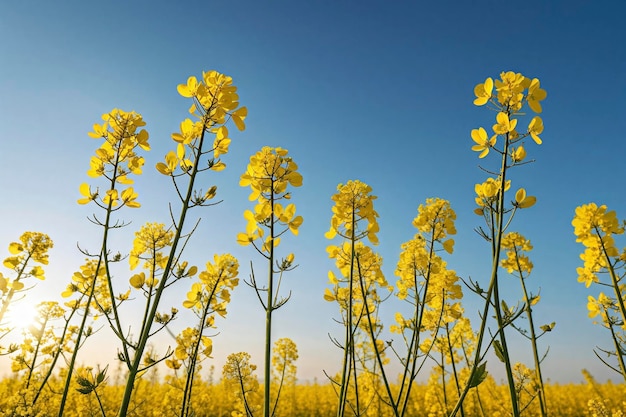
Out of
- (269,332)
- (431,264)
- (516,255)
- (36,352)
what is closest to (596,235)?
(516,255)

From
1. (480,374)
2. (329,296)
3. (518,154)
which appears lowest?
(480,374)

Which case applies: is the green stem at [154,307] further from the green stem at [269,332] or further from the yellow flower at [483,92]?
the yellow flower at [483,92]

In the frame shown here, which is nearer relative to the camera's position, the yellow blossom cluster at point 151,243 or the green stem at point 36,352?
the yellow blossom cluster at point 151,243

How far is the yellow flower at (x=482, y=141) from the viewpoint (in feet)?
8.16

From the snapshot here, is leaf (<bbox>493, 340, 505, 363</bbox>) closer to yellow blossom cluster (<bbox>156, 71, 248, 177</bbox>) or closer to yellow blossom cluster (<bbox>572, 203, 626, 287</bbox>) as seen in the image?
yellow blossom cluster (<bbox>156, 71, 248, 177</bbox>)

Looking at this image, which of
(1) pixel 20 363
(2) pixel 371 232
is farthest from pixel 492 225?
(1) pixel 20 363

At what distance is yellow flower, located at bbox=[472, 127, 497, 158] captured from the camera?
2.49 meters

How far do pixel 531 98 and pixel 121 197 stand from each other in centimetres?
293

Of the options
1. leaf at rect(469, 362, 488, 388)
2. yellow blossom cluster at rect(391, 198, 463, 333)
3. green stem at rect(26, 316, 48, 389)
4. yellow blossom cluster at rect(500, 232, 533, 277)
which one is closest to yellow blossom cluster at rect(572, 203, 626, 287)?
yellow blossom cluster at rect(500, 232, 533, 277)

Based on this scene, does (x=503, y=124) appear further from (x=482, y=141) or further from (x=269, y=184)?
(x=269, y=184)

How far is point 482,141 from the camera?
8.27 feet

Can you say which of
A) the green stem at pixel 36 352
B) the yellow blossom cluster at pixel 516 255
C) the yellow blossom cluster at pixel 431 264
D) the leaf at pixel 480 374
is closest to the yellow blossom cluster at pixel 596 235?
the yellow blossom cluster at pixel 516 255

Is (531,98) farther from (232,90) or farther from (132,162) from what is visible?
(132,162)

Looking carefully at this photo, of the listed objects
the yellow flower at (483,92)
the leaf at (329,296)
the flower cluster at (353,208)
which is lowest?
the leaf at (329,296)
